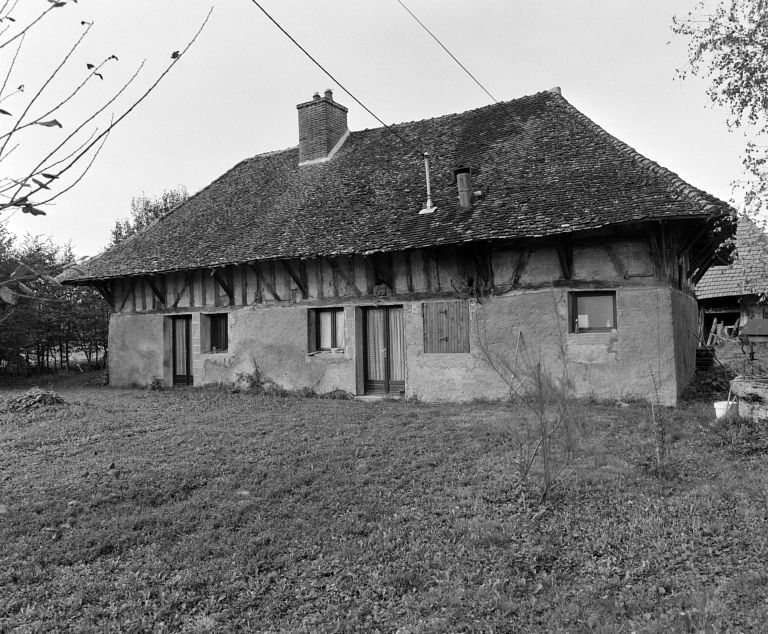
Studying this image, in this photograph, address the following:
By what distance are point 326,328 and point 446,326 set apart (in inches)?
115

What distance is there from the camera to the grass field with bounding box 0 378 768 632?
362 cm

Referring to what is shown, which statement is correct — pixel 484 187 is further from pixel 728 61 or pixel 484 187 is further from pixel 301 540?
pixel 301 540

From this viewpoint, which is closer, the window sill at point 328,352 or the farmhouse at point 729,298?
the window sill at point 328,352

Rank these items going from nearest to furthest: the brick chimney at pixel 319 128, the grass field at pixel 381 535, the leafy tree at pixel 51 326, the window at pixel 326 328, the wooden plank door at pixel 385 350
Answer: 1. the grass field at pixel 381 535
2. the wooden plank door at pixel 385 350
3. the window at pixel 326 328
4. the brick chimney at pixel 319 128
5. the leafy tree at pixel 51 326

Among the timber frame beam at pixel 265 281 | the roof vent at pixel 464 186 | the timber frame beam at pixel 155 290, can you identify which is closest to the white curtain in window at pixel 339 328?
the timber frame beam at pixel 265 281

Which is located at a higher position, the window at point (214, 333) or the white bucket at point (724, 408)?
the window at point (214, 333)

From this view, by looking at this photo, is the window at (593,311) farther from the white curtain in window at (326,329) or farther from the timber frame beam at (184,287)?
the timber frame beam at (184,287)

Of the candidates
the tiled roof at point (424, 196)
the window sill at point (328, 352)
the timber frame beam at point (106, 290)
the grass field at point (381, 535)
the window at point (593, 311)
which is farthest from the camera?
the timber frame beam at point (106, 290)

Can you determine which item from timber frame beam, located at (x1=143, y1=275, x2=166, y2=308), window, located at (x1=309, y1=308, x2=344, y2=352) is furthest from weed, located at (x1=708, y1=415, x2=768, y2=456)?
timber frame beam, located at (x1=143, y1=275, x2=166, y2=308)

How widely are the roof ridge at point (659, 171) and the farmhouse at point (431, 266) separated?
52 mm

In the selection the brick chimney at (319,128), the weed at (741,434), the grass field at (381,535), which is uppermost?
the brick chimney at (319,128)

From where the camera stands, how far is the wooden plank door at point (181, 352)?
577 inches

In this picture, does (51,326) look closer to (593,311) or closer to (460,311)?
(460,311)

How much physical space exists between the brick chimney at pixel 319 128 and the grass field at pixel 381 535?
403 inches
